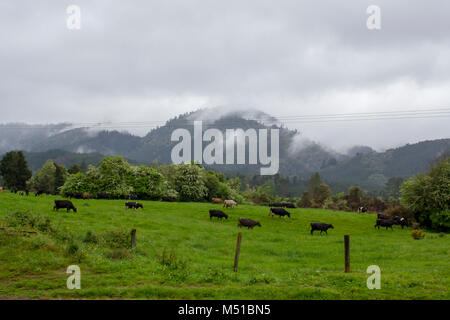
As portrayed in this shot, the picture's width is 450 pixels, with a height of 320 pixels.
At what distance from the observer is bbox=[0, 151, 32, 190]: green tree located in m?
104


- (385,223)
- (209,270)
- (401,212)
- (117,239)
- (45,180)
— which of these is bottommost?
(385,223)

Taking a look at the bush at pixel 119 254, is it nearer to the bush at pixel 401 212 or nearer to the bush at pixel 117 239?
the bush at pixel 117 239

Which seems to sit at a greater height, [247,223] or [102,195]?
[102,195]

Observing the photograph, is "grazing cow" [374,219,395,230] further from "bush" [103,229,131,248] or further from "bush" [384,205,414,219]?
"bush" [103,229,131,248]

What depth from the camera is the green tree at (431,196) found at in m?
49.9

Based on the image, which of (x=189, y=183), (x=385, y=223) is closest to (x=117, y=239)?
(x=385, y=223)

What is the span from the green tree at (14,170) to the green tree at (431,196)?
341 ft

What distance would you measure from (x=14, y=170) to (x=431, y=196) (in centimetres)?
10864

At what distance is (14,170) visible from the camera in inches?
4104

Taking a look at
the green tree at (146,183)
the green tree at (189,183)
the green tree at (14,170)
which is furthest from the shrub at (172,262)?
the green tree at (14,170)

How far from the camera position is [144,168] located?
78.1m

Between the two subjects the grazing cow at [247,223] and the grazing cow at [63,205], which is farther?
the grazing cow at [247,223]

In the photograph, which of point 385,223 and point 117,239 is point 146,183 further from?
point 117,239

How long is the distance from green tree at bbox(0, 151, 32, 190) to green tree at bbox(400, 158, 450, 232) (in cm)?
10394
